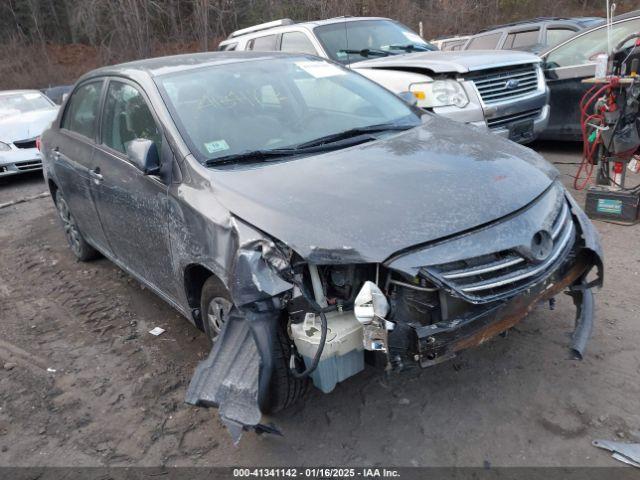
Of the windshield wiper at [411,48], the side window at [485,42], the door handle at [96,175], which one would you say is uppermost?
the windshield wiper at [411,48]

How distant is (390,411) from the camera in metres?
2.88

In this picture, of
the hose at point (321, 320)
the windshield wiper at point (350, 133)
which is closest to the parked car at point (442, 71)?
the windshield wiper at point (350, 133)

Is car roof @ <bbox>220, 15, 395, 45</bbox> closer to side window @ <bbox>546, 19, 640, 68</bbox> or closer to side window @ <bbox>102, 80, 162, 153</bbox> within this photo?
side window @ <bbox>546, 19, 640, 68</bbox>

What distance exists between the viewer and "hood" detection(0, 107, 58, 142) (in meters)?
9.09

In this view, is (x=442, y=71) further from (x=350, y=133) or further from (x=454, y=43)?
(x=454, y=43)

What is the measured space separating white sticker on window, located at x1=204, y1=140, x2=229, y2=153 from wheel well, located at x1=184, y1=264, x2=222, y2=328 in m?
0.67

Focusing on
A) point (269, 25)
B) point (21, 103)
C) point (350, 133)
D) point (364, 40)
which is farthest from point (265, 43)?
point (21, 103)

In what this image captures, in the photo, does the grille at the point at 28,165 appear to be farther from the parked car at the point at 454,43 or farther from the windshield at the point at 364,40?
the parked car at the point at 454,43

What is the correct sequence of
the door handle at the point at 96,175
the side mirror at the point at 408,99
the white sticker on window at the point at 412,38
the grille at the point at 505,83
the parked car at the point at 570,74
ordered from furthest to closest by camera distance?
the white sticker on window at the point at 412,38, the parked car at the point at 570,74, the grille at the point at 505,83, the side mirror at the point at 408,99, the door handle at the point at 96,175

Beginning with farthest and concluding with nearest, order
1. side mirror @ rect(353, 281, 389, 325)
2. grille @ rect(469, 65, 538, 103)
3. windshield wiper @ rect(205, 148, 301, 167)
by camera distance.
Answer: grille @ rect(469, 65, 538, 103)
windshield wiper @ rect(205, 148, 301, 167)
side mirror @ rect(353, 281, 389, 325)

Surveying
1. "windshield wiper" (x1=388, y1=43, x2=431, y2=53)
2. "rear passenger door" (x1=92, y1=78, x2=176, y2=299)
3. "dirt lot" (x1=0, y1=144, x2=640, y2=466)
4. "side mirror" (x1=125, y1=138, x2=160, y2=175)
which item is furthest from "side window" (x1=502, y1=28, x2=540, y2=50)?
"side mirror" (x1=125, y1=138, x2=160, y2=175)

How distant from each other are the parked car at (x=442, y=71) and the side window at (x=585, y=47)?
85cm

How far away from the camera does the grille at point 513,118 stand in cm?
579

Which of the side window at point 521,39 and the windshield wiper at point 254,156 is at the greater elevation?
the windshield wiper at point 254,156
